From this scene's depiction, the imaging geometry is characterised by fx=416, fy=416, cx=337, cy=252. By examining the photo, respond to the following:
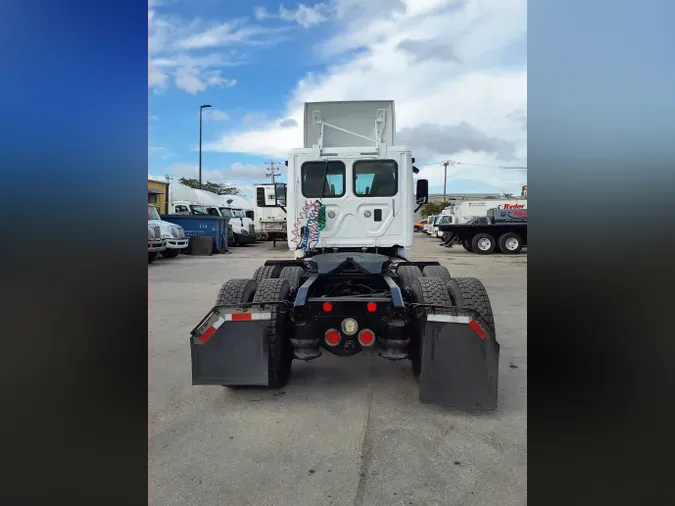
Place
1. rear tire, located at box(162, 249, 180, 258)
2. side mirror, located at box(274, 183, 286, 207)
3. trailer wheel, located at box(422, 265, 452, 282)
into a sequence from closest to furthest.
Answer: trailer wheel, located at box(422, 265, 452, 282) < side mirror, located at box(274, 183, 286, 207) < rear tire, located at box(162, 249, 180, 258)

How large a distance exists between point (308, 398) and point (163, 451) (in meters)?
1.25

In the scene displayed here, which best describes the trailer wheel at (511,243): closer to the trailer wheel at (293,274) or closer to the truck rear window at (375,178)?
the truck rear window at (375,178)

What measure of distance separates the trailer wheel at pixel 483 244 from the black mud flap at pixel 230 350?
57.1 feet

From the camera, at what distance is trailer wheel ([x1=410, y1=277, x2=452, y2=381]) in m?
3.52

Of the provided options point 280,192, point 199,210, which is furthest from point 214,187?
point 280,192

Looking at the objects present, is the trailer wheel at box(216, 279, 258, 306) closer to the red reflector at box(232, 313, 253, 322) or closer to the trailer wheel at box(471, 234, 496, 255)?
the red reflector at box(232, 313, 253, 322)

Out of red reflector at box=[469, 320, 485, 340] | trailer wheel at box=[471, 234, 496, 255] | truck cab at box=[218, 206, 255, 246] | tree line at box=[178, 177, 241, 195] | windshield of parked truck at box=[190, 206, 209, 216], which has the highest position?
tree line at box=[178, 177, 241, 195]

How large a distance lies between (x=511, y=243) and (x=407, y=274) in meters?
16.0

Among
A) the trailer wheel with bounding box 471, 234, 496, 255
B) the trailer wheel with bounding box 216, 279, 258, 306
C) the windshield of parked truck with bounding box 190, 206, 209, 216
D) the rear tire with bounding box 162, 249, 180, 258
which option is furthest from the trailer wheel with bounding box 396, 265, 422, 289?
the windshield of parked truck with bounding box 190, 206, 209, 216

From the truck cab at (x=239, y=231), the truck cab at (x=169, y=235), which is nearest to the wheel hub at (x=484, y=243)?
the truck cab at (x=239, y=231)

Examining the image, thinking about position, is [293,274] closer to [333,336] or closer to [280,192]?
[333,336]
